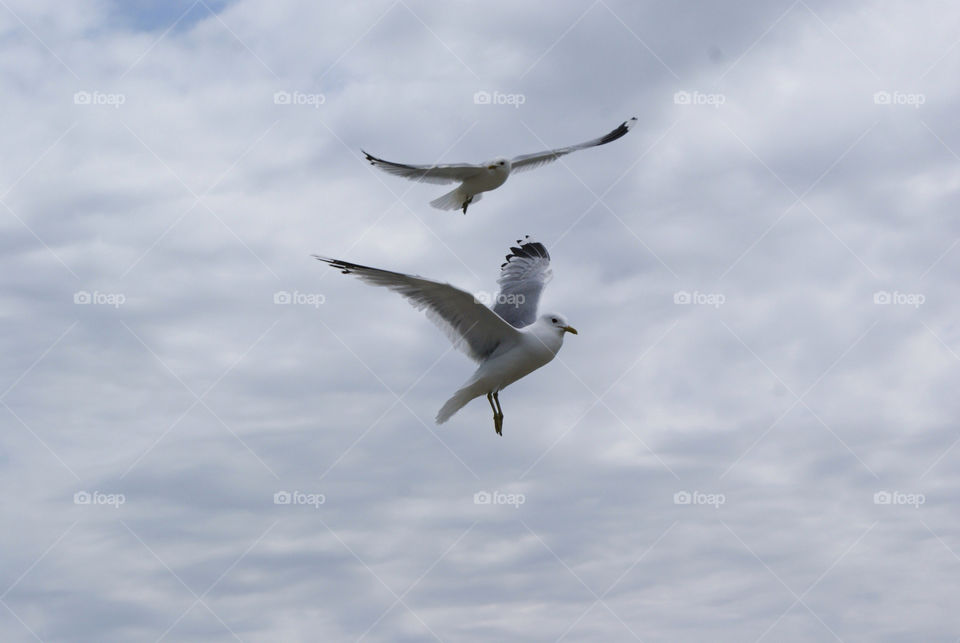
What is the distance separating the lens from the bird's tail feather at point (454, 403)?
1343cm

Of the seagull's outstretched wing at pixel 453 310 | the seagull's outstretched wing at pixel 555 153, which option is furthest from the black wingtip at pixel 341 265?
the seagull's outstretched wing at pixel 555 153

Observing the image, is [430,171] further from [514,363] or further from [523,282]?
[514,363]

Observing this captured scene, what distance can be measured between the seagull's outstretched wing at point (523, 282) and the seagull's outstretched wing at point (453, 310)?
1.96 metres

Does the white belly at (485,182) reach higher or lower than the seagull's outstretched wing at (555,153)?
lower

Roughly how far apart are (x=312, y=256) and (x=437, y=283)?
1.86 metres

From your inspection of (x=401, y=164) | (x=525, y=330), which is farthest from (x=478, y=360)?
(x=401, y=164)

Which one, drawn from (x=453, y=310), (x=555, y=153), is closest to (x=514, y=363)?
(x=453, y=310)

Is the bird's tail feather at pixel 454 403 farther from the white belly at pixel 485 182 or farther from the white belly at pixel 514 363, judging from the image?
the white belly at pixel 485 182

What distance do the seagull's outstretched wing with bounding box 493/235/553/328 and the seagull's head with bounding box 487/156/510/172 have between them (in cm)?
138

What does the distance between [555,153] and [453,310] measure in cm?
732

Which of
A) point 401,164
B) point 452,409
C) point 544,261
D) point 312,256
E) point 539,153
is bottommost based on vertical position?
point 452,409

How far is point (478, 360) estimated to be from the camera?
13.8 meters

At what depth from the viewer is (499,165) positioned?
18125 mm

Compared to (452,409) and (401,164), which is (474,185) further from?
(452,409)
